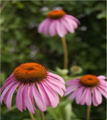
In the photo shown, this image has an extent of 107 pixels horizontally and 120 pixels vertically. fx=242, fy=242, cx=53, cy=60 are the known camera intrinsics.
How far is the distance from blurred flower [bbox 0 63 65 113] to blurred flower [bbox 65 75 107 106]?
5.2 inches

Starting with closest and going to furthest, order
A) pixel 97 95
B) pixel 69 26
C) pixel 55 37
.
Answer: pixel 97 95
pixel 69 26
pixel 55 37

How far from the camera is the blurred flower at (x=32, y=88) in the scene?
0.64 m

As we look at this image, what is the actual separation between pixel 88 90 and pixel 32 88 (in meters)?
0.26

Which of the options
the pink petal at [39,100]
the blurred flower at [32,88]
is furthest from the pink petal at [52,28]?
the pink petal at [39,100]

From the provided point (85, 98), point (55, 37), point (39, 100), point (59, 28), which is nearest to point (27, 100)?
point (39, 100)

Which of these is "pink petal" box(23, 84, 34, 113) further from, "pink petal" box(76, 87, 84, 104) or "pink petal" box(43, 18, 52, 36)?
"pink petal" box(43, 18, 52, 36)

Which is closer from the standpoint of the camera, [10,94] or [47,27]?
[10,94]

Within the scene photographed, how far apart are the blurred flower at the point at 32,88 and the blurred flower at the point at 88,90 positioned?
5.2 inches

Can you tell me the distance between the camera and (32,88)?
0.67 metres

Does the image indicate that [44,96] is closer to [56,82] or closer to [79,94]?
[56,82]

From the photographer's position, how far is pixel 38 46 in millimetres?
1826

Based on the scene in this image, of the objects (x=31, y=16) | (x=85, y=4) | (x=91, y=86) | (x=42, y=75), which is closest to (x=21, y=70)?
(x=42, y=75)

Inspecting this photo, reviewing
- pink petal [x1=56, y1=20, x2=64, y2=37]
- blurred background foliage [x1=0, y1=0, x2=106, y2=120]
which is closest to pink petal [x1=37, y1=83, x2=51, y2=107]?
pink petal [x1=56, y1=20, x2=64, y2=37]

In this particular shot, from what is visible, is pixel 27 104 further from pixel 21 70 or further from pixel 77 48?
pixel 77 48
